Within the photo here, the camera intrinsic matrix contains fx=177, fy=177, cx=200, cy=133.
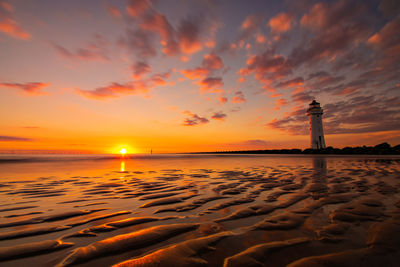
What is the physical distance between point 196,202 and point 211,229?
1.65 metres

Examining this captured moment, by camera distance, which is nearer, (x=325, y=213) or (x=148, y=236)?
(x=148, y=236)

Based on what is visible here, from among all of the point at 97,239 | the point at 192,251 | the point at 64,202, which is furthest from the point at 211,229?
the point at 64,202

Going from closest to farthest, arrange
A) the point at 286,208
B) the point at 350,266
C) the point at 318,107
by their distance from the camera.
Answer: the point at 350,266, the point at 286,208, the point at 318,107

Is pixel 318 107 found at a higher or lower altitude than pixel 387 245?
higher

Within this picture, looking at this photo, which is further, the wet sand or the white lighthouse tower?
the white lighthouse tower

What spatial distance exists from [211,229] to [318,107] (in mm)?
54070

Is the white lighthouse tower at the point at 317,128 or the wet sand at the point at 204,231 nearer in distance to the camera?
the wet sand at the point at 204,231

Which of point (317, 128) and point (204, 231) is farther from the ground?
point (317, 128)

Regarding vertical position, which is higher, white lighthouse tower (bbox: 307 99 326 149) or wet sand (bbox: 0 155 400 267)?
white lighthouse tower (bbox: 307 99 326 149)

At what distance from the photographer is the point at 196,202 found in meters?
4.31

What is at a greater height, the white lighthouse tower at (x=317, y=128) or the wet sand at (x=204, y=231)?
the white lighthouse tower at (x=317, y=128)

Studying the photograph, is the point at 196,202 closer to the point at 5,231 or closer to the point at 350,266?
the point at 350,266

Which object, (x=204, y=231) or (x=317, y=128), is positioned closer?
(x=204, y=231)

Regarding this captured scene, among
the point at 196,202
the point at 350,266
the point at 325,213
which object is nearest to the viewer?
the point at 350,266
